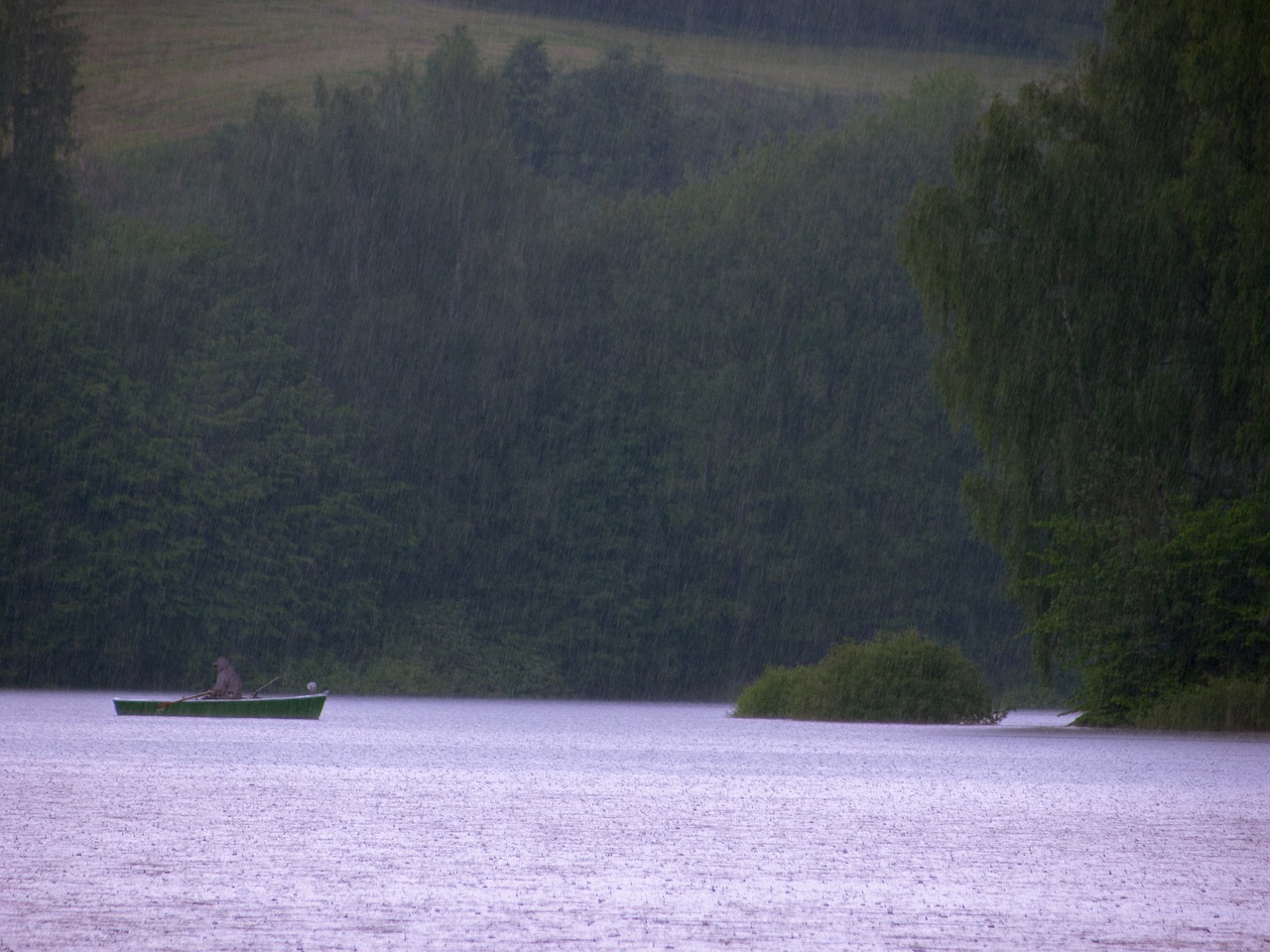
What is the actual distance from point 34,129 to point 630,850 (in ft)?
192

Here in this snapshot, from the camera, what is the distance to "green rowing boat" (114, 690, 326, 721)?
35000 millimetres

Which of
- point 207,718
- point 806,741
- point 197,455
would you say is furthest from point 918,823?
point 197,455

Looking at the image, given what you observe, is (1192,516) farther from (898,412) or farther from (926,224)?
(898,412)

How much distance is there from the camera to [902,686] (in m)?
35.4

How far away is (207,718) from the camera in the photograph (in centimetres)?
3578

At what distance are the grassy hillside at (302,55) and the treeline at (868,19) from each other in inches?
47.8

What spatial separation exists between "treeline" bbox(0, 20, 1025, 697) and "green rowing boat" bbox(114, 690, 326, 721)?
2360cm

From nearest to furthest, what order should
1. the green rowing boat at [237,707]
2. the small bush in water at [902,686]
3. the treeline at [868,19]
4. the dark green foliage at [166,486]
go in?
the green rowing boat at [237,707], the small bush in water at [902,686], the dark green foliage at [166,486], the treeline at [868,19]

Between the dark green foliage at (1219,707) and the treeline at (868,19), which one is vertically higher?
the treeline at (868,19)

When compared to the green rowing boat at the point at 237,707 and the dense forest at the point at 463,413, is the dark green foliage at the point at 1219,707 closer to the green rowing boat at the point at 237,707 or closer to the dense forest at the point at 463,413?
the green rowing boat at the point at 237,707

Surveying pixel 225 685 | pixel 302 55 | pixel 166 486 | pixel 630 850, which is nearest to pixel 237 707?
pixel 225 685

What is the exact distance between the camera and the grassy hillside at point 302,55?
303 ft

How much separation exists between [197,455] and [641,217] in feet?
57.8

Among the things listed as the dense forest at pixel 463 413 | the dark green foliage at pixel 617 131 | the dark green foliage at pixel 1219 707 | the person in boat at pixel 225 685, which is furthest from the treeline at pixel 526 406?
the dark green foliage at pixel 1219 707
